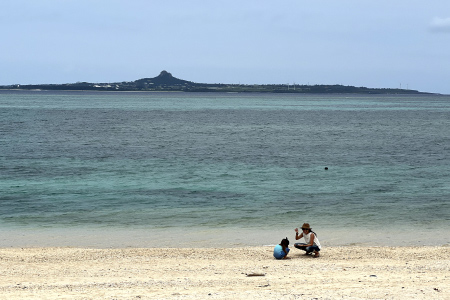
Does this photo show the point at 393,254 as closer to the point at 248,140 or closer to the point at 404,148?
the point at 404,148

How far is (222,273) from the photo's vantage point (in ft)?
44.2

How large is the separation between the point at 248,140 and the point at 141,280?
47920 mm

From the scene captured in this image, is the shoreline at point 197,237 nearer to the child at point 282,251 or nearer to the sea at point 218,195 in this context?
the sea at point 218,195

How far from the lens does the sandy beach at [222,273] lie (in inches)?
442

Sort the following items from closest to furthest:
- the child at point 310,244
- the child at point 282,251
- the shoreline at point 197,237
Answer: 1. the child at point 282,251
2. the child at point 310,244
3. the shoreline at point 197,237

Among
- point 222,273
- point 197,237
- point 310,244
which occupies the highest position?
point 310,244

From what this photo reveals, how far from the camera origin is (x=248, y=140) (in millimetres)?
60281

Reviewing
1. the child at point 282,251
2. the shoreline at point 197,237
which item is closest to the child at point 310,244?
the child at point 282,251

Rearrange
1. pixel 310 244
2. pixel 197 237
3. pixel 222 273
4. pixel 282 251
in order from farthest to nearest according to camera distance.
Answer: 1. pixel 197 237
2. pixel 310 244
3. pixel 282 251
4. pixel 222 273

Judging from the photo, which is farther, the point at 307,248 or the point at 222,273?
the point at 307,248

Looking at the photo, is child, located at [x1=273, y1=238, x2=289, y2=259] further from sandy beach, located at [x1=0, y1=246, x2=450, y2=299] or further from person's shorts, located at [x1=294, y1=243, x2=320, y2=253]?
person's shorts, located at [x1=294, y1=243, x2=320, y2=253]

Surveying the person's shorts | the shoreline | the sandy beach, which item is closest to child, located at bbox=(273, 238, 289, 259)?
the sandy beach

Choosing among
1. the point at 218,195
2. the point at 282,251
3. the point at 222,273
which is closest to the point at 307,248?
the point at 282,251

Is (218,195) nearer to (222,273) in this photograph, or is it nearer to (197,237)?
(197,237)
